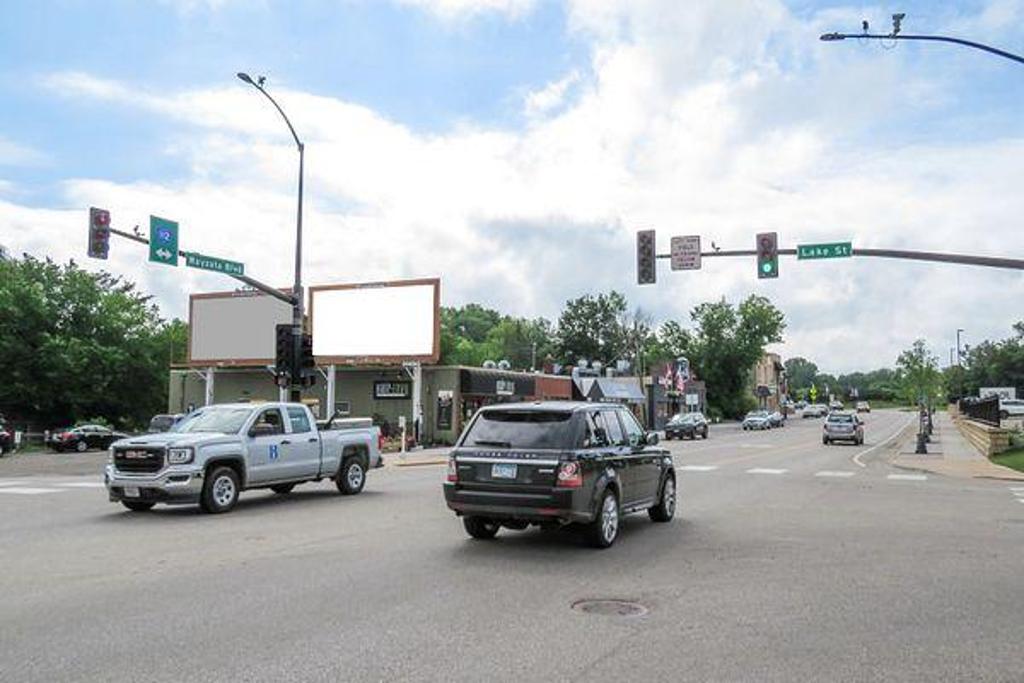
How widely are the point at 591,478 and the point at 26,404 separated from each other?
50727mm

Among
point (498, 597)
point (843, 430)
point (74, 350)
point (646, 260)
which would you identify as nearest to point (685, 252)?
point (646, 260)

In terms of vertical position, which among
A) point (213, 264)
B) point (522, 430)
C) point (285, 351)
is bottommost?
point (522, 430)

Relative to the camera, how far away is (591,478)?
10.7m

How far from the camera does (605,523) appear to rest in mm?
10977

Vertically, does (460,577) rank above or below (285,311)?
below

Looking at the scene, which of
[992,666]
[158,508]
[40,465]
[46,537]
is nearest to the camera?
[992,666]

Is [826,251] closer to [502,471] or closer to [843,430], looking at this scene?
[502,471]

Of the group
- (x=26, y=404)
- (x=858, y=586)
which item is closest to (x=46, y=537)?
(x=858, y=586)

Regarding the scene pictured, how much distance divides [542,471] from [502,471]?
1.66 feet

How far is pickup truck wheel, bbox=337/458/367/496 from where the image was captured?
1769 cm

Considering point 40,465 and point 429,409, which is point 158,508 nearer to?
Answer: point 40,465

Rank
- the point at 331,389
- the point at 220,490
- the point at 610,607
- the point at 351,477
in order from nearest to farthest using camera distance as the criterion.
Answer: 1. the point at 610,607
2. the point at 220,490
3. the point at 351,477
4. the point at 331,389

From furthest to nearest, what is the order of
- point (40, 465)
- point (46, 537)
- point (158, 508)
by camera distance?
point (40, 465) < point (158, 508) < point (46, 537)

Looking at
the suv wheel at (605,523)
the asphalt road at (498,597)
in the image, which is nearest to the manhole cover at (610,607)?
the asphalt road at (498,597)
